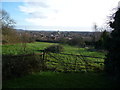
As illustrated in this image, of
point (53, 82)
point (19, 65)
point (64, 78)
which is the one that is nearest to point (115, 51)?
point (64, 78)

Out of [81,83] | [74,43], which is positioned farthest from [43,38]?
[81,83]

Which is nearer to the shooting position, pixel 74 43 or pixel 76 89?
pixel 76 89

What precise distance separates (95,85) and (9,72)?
314cm

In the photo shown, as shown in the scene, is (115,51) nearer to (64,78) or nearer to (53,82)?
(64,78)

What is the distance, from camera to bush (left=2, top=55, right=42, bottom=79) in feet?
14.9

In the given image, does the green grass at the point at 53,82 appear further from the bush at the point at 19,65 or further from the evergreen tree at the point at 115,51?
the evergreen tree at the point at 115,51

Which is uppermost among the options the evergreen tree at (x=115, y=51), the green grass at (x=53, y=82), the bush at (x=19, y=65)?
the evergreen tree at (x=115, y=51)

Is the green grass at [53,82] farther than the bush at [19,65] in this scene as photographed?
No

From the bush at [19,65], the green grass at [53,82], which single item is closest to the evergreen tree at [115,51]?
the green grass at [53,82]

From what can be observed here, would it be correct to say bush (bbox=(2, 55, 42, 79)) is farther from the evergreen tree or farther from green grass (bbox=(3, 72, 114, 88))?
the evergreen tree

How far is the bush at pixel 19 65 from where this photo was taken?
4543 millimetres

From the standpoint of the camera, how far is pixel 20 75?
4844 millimetres

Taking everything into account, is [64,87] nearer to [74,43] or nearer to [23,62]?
[23,62]

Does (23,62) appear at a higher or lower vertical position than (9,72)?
higher
